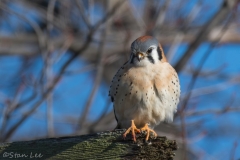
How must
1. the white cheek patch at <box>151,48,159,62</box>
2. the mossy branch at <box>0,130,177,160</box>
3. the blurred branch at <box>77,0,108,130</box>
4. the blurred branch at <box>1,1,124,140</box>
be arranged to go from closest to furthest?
the mossy branch at <box>0,130,177,160</box> → the white cheek patch at <box>151,48,159,62</box> → the blurred branch at <box>1,1,124,140</box> → the blurred branch at <box>77,0,108,130</box>

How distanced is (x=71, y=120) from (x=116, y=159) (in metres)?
5.51

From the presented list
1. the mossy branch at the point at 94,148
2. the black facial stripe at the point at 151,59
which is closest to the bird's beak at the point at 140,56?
the black facial stripe at the point at 151,59

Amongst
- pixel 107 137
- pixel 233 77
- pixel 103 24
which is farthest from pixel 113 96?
pixel 233 77


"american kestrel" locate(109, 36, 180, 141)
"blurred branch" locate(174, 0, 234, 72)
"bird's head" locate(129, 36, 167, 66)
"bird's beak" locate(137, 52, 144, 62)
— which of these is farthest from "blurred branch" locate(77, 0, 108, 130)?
"bird's beak" locate(137, 52, 144, 62)

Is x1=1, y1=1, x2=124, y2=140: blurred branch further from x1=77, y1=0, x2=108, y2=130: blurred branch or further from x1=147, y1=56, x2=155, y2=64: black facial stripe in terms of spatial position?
x1=147, y1=56, x2=155, y2=64: black facial stripe

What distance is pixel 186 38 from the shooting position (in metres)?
9.07

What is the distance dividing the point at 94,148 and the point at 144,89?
4.11 ft

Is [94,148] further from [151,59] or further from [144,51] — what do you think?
[151,59]

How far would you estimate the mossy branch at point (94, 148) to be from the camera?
13.1 ft

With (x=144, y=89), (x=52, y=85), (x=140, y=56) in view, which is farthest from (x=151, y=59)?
(x=52, y=85)

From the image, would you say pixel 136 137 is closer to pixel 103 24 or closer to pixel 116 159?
pixel 116 159

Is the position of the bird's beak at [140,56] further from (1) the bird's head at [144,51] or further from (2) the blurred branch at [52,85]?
(2) the blurred branch at [52,85]

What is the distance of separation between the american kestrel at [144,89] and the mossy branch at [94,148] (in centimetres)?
110

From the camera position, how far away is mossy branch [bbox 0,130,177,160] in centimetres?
401
